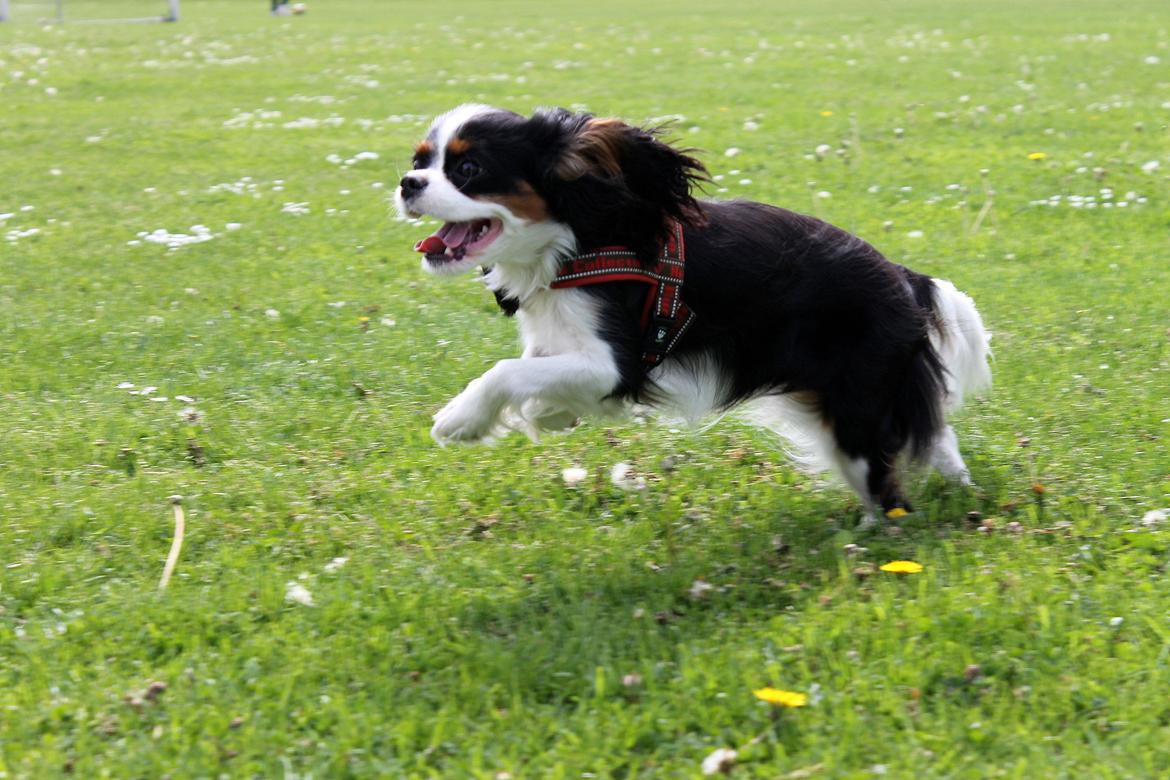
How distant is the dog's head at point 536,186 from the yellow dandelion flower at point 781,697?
5.00 feet

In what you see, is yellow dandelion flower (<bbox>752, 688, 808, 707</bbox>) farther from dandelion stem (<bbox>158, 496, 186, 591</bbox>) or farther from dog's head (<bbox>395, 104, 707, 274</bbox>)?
A: dandelion stem (<bbox>158, 496, 186, 591</bbox>)

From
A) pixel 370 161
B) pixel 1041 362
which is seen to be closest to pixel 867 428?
pixel 1041 362

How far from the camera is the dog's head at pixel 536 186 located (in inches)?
171

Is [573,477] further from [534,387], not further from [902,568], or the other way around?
[902,568]

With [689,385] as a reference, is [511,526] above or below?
below

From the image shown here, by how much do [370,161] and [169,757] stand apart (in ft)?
28.2

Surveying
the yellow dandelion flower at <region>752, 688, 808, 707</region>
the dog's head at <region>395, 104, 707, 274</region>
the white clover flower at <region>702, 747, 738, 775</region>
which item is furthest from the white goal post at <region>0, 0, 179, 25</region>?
the white clover flower at <region>702, 747, 738, 775</region>

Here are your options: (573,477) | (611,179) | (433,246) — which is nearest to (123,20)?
(573,477)

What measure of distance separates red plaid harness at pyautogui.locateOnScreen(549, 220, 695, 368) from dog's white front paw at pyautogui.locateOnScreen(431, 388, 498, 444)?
439mm

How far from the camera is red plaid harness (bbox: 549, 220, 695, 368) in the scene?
4449mm

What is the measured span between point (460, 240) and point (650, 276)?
0.61m

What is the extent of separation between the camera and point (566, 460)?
5.41 meters

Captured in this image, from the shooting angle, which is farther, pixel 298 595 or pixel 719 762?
pixel 298 595

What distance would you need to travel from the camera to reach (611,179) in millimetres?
4418
